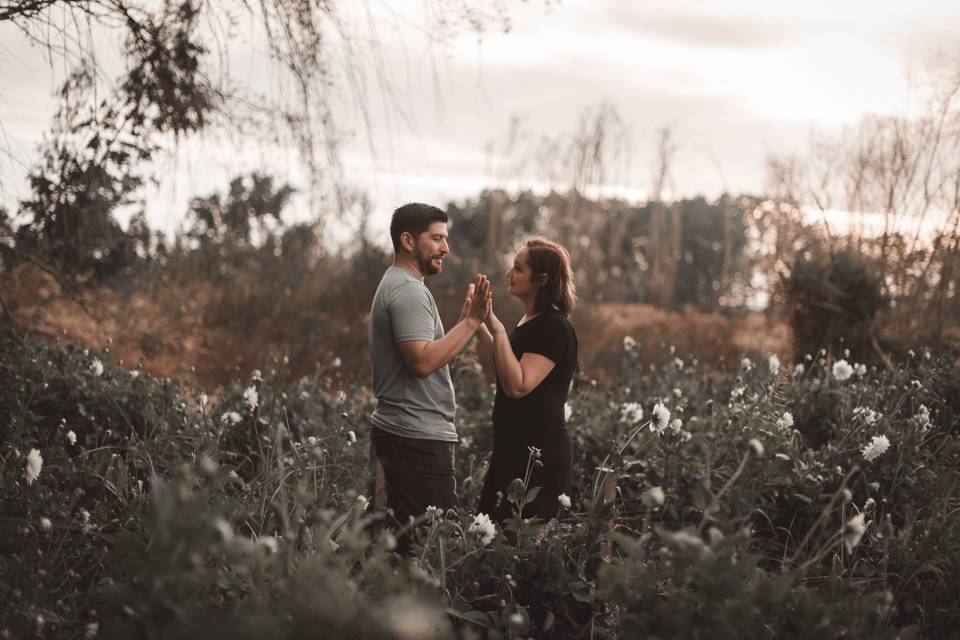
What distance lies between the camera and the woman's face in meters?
3.89

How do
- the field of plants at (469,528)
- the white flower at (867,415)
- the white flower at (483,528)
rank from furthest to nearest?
the white flower at (867,415), the white flower at (483,528), the field of plants at (469,528)

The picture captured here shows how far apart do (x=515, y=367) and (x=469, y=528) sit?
2.97 ft

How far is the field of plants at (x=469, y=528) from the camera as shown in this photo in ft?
6.02

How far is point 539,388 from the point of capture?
12.6ft

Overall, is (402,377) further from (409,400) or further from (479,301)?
(479,301)

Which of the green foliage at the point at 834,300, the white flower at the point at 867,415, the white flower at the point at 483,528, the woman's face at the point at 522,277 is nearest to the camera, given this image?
the white flower at the point at 483,528

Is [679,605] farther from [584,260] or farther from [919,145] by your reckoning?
[584,260]

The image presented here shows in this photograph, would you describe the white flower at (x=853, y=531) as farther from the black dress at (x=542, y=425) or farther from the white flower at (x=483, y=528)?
the black dress at (x=542, y=425)

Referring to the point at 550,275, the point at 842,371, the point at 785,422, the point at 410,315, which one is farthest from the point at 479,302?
the point at 842,371

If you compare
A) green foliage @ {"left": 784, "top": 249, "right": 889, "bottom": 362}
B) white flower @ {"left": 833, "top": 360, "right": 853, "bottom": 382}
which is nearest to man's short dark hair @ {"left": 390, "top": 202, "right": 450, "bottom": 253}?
white flower @ {"left": 833, "top": 360, "right": 853, "bottom": 382}

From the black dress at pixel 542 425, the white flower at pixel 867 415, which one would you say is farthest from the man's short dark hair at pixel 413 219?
the white flower at pixel 867 415

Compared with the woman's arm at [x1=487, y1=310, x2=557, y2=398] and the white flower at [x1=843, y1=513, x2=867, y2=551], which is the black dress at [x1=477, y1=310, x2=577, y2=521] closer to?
the woman's arm at [x1=487, y1=310, x2=557, y2=398]

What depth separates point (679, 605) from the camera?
6.46 feet

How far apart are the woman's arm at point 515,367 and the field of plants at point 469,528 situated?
0.45 metres
